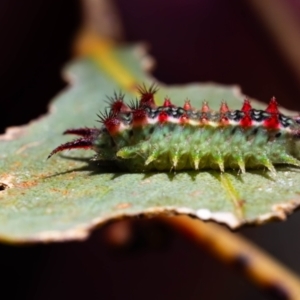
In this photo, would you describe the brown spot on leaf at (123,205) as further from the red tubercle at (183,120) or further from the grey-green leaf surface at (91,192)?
the red tubercle at (183,120)

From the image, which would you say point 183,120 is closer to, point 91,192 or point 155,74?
point 91,192

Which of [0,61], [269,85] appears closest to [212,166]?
[0,61]

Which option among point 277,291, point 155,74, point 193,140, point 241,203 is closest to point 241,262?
point 277,291

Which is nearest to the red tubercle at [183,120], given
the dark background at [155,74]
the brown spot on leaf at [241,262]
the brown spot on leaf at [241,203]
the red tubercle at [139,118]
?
the red tubercle at [139,118]

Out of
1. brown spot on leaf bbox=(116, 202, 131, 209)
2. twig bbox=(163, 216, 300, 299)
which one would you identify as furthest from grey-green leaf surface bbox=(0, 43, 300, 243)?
twig bbox=(163, 216, 300, 299)

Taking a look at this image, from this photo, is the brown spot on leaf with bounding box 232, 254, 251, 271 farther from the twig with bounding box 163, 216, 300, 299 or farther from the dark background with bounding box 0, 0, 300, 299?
the dark background with bounding box 0, 0, 300, 299
